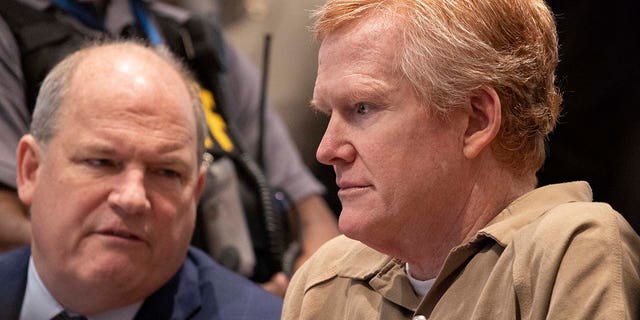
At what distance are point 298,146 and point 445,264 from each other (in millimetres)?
2610

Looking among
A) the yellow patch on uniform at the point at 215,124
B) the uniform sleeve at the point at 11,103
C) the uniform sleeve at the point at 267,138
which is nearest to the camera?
the uniform sleeve at the point at 11,103

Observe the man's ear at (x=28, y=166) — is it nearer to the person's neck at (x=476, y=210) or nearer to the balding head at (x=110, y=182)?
the balding head at (x=110, y=182)

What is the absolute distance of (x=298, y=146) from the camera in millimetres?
4309

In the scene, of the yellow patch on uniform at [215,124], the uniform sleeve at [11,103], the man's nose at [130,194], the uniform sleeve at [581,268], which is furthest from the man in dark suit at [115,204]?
the uniform sleeve at [581,268]

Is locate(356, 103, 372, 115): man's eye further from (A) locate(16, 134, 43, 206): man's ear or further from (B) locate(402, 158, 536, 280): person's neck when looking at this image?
(A) locate(16, 134, 43, 206): man's ear

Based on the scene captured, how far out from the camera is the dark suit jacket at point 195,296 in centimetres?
234

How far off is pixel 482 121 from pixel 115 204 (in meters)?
0.84

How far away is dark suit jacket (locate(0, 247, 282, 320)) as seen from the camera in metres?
2.34

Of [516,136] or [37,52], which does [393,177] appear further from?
[37,52]

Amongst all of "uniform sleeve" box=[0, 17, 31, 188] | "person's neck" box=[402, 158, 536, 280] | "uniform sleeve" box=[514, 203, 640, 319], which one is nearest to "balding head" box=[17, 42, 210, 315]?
"uniform sleeve" box=[0, 17, 31, 188]

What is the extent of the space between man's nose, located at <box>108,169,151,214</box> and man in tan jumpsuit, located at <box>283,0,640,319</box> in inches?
23.1

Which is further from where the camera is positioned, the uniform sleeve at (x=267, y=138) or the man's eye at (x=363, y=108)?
the uniform sleeve at (x=267, y=138)

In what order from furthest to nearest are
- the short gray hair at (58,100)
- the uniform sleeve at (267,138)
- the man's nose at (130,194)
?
the uniform sleeve at (267,138), the short gray hair at (58,100), the man's nose at (130,194)

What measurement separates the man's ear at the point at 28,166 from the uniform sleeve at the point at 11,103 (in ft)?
0.92
